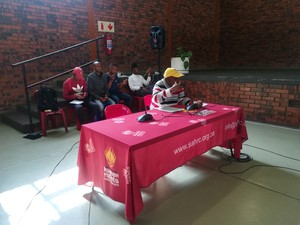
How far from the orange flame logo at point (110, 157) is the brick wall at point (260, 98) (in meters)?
3.57

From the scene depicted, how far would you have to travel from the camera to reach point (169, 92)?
2570 mm

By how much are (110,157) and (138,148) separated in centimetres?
29

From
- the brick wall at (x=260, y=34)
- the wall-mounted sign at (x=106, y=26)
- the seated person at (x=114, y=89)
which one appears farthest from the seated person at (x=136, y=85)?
the brick wall at (x=260, y=34)

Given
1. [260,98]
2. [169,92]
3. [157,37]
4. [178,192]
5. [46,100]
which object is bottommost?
[178,192]

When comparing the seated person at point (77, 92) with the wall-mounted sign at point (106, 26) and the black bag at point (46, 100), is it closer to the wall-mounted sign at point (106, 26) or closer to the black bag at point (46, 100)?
the black bag at point (46, 100)

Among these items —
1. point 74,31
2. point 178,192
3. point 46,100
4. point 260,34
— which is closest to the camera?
point 178,192

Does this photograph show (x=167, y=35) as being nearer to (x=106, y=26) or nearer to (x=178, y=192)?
(x=106, y=26)

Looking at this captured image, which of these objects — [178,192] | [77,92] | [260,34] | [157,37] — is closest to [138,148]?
[178,192]

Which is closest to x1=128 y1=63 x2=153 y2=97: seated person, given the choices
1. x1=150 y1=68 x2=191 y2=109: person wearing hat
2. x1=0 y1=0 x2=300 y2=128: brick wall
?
x1=0 y1=0 x2=300 y2=128: brick wall

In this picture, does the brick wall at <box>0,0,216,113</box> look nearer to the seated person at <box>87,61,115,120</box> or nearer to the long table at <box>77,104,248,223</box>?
the seated person at <box>87,61,115,120</box>

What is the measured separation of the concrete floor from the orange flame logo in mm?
455

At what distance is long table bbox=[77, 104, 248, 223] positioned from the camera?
1.58 m

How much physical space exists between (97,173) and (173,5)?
7.06 meters

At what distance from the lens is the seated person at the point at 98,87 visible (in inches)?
171
